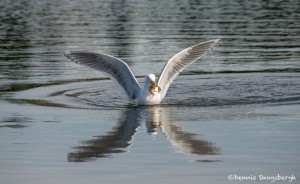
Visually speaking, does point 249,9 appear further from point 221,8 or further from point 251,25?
point 251,25

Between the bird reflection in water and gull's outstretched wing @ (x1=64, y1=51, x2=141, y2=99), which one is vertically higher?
gull's outstretched wing @ (x1=64, y1=51, x2=141, y2=99)

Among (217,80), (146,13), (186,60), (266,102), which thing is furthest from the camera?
(146,13)

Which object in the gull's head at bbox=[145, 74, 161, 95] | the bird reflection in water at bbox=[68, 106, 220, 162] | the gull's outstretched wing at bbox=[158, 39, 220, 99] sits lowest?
the bird reflection in water at bbox=[68, 106, 220, 162]

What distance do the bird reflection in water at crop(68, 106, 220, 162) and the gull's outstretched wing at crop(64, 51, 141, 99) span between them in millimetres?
Answer: 799

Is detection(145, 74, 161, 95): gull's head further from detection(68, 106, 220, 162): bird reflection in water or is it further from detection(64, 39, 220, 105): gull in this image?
detection(68, 106, 220, 162): bird reflection in water

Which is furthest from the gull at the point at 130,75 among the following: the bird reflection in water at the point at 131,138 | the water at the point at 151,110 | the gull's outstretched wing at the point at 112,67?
the bird reflection in water at the point at 131,138

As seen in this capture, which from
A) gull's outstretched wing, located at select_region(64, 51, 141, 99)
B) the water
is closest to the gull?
gull's outstretched wing, located at select_region(64, 51, 141, 99)

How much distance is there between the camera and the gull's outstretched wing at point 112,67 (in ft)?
56.5

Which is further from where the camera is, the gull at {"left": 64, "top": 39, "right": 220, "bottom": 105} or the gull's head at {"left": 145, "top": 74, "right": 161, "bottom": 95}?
the gull at {"left": 64, "top": 39, "right": 220, "bottom": 105}

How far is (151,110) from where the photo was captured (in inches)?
656

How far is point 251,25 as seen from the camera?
3388 cm

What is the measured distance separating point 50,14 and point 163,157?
94.3 ft

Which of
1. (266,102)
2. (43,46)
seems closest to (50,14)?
(43,46)

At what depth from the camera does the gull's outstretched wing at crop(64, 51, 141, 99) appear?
1723 centimetres
